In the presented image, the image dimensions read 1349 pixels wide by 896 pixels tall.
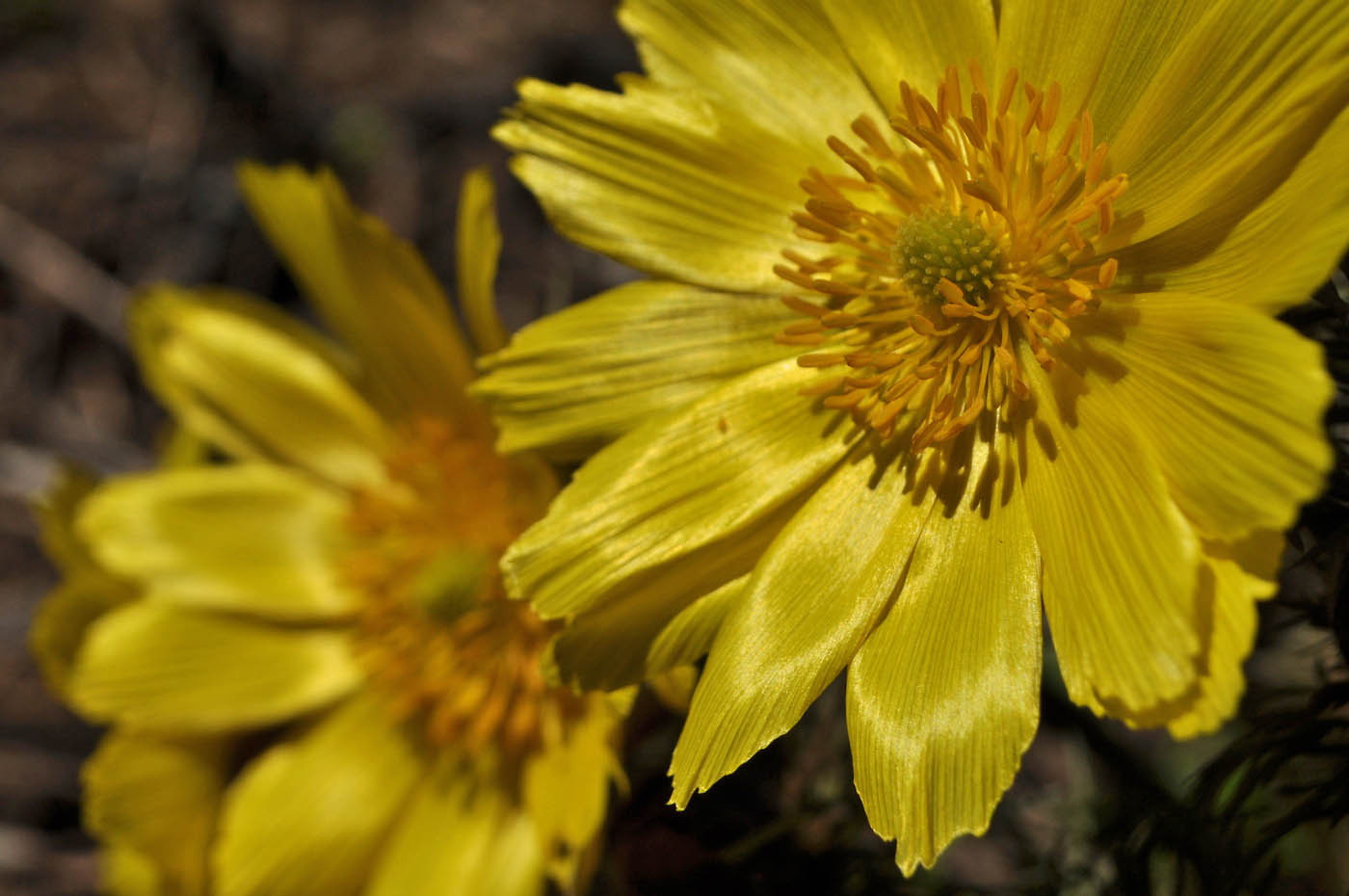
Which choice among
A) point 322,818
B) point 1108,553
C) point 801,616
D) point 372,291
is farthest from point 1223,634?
point 322,818

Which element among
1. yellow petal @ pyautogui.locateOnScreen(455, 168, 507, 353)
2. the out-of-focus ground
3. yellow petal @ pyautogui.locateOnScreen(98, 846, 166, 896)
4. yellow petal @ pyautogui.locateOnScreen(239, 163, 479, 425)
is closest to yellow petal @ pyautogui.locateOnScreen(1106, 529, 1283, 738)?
yellow petal @ pyautogui.locateOnScreen(455, 168, 507, 353)

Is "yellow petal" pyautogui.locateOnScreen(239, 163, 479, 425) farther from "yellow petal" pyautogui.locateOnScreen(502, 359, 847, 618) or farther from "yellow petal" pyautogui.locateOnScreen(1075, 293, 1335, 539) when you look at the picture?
"yellow petal" pyautogui.locateOnScreen(1075, 293, 1335, 539)

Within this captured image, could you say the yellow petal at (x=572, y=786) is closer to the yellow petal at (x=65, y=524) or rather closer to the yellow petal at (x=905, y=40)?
the yellow petal at (x=905, y=40)

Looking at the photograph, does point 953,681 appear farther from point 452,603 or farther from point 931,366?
point 452,603

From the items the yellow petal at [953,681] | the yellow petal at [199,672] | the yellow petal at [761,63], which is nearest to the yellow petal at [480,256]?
the yellow petal at [761,63]

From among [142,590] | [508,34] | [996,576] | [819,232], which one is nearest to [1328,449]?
[996,576]

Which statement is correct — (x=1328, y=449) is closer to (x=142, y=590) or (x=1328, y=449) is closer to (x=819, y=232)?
(x=819, y=232)
